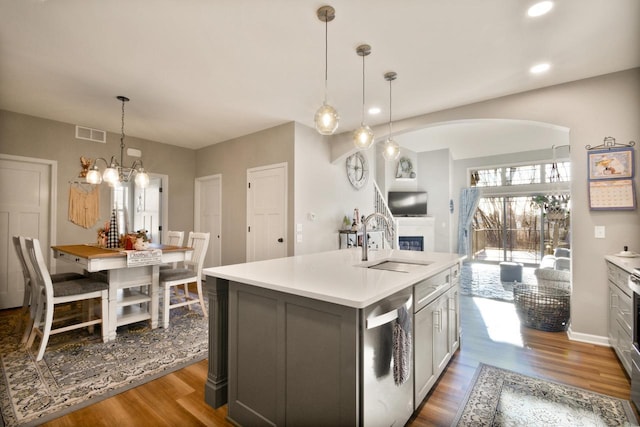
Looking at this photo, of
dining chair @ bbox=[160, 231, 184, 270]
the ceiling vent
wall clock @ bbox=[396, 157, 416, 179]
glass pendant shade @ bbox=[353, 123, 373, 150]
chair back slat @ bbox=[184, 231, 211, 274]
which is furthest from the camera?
wall clock @ bbox=[396, 157, 416, 179]

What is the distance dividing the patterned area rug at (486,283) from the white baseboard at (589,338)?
135cm

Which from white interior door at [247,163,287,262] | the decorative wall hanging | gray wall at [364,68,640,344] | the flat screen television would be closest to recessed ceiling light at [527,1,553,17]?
gray wall at [364,68,640,344]

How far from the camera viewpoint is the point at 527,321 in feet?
11.2

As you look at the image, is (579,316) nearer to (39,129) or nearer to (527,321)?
(527,321)

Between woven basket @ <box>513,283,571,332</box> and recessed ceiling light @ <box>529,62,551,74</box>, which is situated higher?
Result: recessed ceiling light @ <box>529,62,551,74</box>

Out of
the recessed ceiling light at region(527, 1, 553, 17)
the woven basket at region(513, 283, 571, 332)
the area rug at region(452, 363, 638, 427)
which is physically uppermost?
the recessed ceiling light at region(527, 1, 553, 17)

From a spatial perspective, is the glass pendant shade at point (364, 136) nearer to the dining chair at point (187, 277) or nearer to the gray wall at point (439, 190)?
the dining chair at point (187, 277)

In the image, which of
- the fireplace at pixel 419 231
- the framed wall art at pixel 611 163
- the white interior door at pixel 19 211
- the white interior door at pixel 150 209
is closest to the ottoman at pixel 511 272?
the fireplace at pixel 419 231

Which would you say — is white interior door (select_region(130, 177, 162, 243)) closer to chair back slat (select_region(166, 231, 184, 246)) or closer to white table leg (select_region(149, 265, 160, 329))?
chair back slat (select_region(166, 231, 184, 246))

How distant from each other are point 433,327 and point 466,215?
710cm

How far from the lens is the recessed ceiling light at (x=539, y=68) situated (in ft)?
9.16

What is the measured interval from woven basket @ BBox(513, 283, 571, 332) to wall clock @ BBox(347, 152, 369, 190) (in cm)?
304

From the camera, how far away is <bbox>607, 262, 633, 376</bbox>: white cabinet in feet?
7.26

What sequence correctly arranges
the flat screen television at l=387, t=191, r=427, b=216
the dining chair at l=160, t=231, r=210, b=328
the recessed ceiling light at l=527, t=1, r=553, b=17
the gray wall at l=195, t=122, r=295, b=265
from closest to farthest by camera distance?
the recessed ceiling light at l=527, t=1, r=553, b=17 < the dining chair at l=160, t=231, r=210, b=328 < the gray wall at l=195, t=122, r=295, b=265 < the flat screen television at l=387, t=191, r=427, b=216
